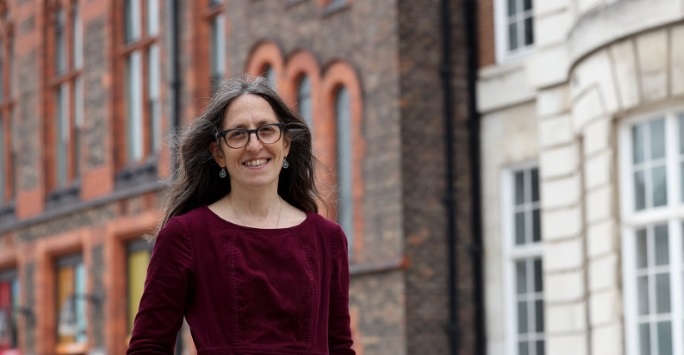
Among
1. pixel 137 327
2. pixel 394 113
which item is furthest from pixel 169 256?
pixel 394 113

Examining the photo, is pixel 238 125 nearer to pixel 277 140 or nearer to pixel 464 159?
pixel 277 140

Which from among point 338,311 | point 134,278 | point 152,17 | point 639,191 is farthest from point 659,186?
point 134,278

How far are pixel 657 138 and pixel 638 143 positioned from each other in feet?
0.76

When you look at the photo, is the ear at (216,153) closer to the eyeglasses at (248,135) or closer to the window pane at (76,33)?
the eyeglasses at (248,135)

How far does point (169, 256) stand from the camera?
14.2ft

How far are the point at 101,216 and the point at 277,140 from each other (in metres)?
22.0

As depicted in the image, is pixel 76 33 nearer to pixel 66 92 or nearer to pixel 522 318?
pixel 66 92

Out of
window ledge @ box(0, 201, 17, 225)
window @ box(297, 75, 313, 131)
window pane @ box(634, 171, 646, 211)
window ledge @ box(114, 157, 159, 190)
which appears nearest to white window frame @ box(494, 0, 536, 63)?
window @ box(297, 75, 313, 131)

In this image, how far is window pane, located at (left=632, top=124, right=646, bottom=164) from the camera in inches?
561

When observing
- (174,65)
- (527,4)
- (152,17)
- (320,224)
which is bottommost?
(320,224)

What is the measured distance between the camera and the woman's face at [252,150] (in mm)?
4375

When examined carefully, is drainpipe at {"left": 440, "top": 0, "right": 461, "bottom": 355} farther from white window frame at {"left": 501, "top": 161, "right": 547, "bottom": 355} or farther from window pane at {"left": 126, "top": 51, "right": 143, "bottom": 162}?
window pane at {"left": 126, "top": 51, "right": 143, "bottom": 162}

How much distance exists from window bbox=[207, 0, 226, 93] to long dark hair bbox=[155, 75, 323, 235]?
18.3m

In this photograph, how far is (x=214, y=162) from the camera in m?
4.57
